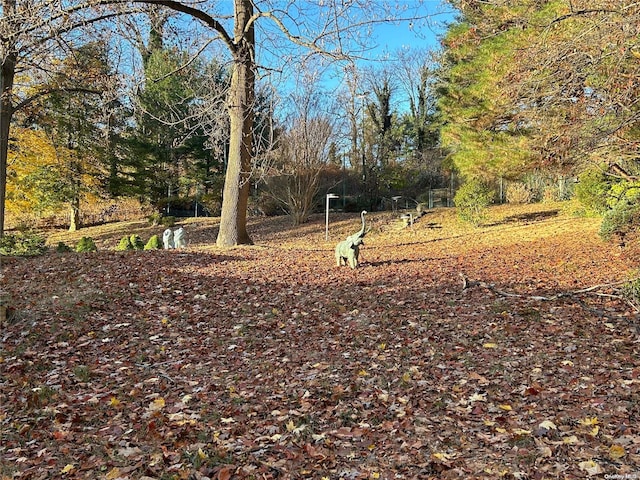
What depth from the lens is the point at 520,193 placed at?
20062 millimetres

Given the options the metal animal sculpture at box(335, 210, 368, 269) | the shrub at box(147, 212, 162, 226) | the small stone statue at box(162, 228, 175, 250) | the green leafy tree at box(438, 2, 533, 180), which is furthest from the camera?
the shrub at box(147, 212, 162, 226)

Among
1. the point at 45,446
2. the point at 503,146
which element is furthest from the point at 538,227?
the point at 45,446

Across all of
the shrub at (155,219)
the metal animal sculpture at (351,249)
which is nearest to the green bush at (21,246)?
the metal animal sculpture at (351,249)

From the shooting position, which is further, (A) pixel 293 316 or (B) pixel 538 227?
(B) pixel 538 227

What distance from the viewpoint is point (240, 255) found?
911cm

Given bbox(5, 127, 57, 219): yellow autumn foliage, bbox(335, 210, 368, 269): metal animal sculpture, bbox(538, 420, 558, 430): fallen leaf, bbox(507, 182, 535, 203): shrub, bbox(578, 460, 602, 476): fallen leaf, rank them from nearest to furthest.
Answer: bbox(578, 460, 602, 476): fallen leaf → bbox(538, 420, 558, 430): fallen leaf → bbox(335, 210, 368, 269): metal animal sculpture → bbox(5, 127, 57, 219): yellow autumn foliage → bbox(507, 182, 535, 203): shrub

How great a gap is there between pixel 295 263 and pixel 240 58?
13.1 feet

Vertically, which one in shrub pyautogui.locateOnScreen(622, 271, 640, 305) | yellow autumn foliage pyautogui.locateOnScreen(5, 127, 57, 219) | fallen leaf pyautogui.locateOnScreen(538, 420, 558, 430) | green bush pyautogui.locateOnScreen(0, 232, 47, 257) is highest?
yellow autumn foliage pyautogui.locateOnScreen(5, 127, 57, 219)

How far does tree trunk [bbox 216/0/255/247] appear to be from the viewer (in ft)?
30.3

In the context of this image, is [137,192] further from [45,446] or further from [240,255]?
[45,446]

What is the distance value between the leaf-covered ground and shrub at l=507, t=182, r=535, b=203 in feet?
41.4

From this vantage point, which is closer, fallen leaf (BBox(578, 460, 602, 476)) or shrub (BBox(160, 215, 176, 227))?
fallen leaf (BBox(578, 460, 602, 476))

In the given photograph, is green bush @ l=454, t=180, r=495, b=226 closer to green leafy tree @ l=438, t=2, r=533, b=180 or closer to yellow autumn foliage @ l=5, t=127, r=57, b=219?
green leafy tree @ l=438, t=2, r=533, b=180

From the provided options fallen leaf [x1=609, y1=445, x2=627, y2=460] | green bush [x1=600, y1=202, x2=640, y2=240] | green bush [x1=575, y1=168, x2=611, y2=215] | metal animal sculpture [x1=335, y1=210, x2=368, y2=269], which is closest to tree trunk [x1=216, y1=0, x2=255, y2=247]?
metal animal sculpture [x1=335, y1=210, x2=368, y2=269]
